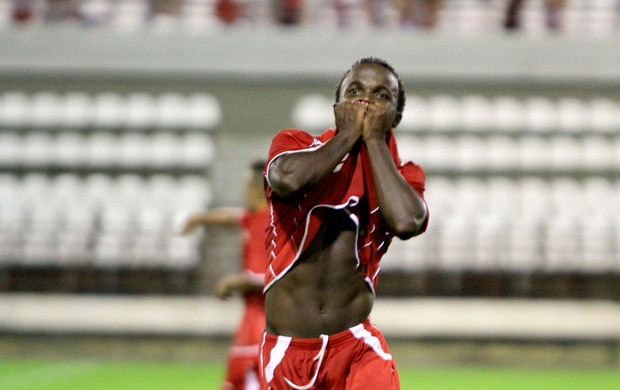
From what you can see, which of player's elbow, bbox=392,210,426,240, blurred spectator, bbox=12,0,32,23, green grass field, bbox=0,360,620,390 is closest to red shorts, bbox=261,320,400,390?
player's elbow, bbox=392,210,426,240

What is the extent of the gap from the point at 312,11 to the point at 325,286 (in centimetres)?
1424

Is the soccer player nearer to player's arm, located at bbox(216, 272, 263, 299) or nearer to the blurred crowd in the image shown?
player's arm, located at bbox(216, 272, 263, 299)

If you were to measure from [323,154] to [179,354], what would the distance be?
1299cm

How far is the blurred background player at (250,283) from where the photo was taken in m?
7.47

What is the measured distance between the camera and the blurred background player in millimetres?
7473

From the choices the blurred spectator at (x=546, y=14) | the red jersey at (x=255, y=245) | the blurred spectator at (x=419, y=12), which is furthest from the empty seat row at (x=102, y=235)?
the red jersey at (x=255, y=245)

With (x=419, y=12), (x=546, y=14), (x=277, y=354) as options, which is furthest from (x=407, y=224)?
(x=546, y=14)

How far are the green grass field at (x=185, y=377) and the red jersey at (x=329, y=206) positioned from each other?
27.2 ft

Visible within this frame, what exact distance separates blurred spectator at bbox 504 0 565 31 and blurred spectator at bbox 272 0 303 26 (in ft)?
12.3

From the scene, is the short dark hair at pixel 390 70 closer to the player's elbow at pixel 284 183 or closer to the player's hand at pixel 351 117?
the player's hand at pixel 351 117

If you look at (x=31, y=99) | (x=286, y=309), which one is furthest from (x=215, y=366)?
(x=286, y=309)

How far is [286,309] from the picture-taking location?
3754 mm

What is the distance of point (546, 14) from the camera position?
17.4 meters

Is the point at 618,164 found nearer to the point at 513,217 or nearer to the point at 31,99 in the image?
the point at 513,217
